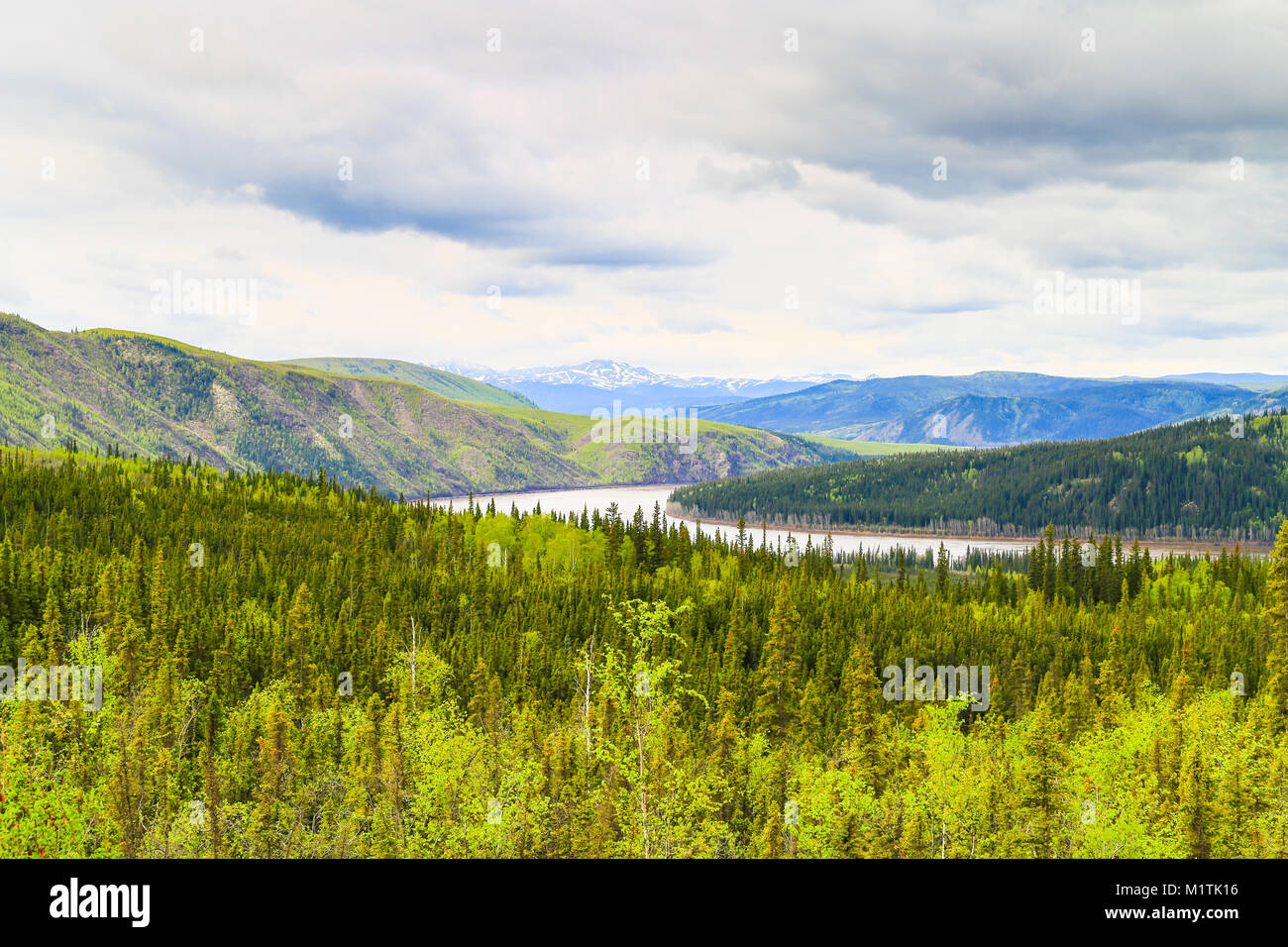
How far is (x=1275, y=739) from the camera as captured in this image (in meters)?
98.0

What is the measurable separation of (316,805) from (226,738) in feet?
82.8

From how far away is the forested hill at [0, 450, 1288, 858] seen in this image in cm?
5950

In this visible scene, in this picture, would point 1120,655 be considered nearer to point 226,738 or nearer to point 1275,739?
point 1275,739

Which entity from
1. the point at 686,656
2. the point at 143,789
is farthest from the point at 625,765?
the point at 686,656

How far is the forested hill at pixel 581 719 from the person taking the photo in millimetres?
59500

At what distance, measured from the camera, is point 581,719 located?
90.8 m
